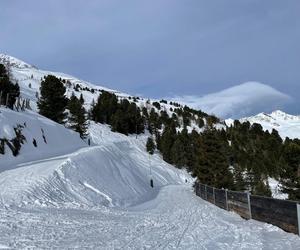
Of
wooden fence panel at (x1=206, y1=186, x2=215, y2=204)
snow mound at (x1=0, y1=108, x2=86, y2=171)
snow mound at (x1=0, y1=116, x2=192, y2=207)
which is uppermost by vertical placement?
snow mound at (x1=0, y1=108, x2=86, y2=171)

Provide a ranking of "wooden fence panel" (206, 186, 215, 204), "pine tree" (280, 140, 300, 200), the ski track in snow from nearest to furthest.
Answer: the ski track in snow, "wooden fence panel" (206, 186, 215, 204), "pine tree" (280, 140, 300, 200)

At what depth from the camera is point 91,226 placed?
12.8 m

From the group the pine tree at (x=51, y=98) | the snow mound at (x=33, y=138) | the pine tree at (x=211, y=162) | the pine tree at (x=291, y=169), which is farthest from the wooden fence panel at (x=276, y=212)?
the pine tree at (x=51, y=98)

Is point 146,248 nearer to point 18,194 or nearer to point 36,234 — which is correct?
point 36,234

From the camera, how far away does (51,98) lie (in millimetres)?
59406

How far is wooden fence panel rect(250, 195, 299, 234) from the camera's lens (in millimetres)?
12266

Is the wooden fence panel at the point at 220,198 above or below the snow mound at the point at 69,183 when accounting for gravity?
below

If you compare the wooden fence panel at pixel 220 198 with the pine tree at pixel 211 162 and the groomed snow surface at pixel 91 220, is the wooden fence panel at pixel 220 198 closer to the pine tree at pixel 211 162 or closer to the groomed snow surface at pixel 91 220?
the groomed snow surface at pixel 91 220

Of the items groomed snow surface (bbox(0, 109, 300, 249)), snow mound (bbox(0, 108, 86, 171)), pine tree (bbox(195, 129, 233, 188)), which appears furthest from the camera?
pine tree (bbox(195, 129, 233, 188))

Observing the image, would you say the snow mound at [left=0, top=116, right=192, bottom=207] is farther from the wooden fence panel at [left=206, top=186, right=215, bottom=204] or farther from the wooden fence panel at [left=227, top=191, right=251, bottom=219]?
the wooden fence panel at [left=227, top=191, right=251, bottom=219]

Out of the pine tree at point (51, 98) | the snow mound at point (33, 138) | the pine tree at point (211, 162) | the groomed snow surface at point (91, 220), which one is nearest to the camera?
the groomed snow surface at point (91, 220)

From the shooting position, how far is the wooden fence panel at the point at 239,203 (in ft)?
57.7

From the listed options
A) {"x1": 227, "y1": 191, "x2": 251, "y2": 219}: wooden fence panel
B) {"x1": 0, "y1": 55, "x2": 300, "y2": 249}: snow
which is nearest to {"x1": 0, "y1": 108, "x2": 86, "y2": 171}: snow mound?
{"x1": 0, "y1": 55, "x2": 300, "y2": 249}: snow

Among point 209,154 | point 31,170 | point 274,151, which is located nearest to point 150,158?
point 274,151
